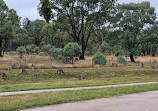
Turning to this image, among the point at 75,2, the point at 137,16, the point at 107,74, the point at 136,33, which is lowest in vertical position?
the point at 107,74

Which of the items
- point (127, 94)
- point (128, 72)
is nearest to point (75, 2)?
point (128, 72)

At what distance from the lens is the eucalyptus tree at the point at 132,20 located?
49.7 meters

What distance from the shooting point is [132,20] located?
163ft

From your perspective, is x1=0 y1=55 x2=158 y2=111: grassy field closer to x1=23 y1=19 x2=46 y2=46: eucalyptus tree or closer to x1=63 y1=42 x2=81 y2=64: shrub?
x1=63 y1=42 x2=81 y2=64: shrub

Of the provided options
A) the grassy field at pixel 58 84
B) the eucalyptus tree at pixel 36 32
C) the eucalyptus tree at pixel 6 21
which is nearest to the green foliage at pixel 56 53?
the grassy field at pixel 58 84

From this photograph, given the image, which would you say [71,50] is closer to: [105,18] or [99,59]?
[99,59]

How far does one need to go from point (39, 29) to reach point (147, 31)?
178 ft

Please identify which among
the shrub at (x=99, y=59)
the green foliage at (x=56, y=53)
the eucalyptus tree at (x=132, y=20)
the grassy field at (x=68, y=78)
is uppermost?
the eucalyptus tree at (x=132, y=20)

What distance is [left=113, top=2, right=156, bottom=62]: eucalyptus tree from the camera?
163 feet

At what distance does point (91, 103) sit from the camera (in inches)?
422

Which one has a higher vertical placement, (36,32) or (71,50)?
(36,32)

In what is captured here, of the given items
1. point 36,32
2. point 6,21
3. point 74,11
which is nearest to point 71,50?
point 74,11

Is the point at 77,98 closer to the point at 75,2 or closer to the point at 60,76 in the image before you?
the point at 60,76

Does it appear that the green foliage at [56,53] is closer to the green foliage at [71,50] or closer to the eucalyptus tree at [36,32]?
the green foliage at [71,50]
